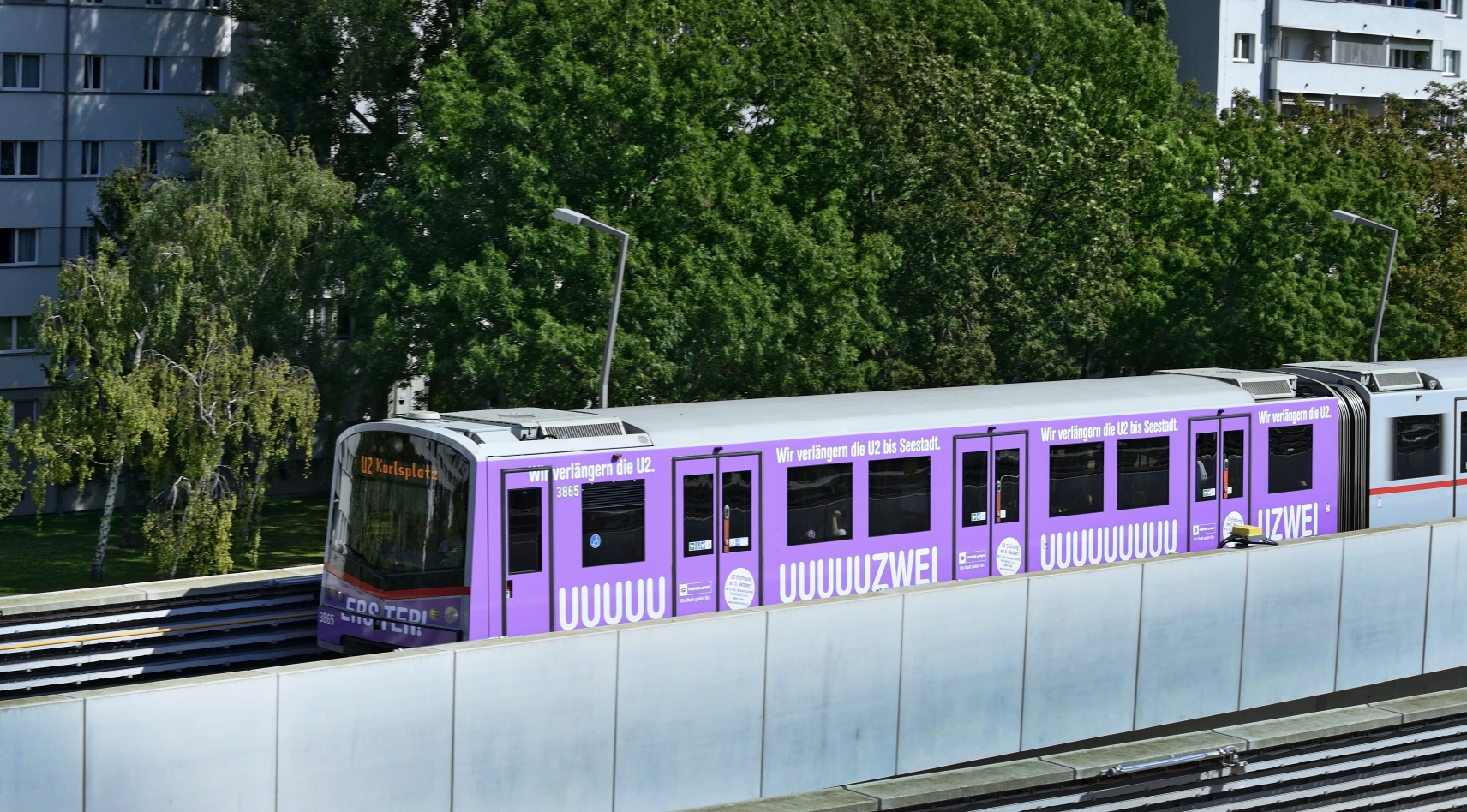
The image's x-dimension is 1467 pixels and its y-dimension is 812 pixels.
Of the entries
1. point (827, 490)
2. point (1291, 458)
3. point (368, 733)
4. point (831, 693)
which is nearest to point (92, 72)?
point (827, 490)

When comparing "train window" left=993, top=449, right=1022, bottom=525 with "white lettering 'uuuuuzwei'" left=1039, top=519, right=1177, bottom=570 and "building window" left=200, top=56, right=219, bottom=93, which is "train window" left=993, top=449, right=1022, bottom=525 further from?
"building window" left=200, top=56, right=219, bottom=93

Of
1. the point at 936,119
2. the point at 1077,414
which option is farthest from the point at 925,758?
the point at 936,119

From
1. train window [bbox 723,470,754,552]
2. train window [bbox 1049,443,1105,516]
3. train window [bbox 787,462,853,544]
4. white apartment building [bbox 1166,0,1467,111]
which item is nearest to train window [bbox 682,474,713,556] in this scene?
train window [bbox 723,470,754,552]

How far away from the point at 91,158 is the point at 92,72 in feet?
8.27

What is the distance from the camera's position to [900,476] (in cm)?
1892

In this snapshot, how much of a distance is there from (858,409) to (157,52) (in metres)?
36.9

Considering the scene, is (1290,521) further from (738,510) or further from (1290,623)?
(738,510)

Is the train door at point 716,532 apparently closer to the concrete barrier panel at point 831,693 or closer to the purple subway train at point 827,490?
the purple subway train at point 827,490

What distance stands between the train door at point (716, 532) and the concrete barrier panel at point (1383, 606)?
6264 millimetres

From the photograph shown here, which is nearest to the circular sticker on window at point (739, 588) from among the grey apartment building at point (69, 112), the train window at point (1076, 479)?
the train window at point (1076, 479)

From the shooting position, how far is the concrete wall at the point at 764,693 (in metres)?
10.7

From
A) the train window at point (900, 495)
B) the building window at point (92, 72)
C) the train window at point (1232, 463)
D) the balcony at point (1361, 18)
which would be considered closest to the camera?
the train window at point (900, 495)

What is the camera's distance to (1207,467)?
21875mm

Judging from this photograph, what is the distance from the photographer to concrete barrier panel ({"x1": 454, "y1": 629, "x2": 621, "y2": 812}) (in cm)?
1173
